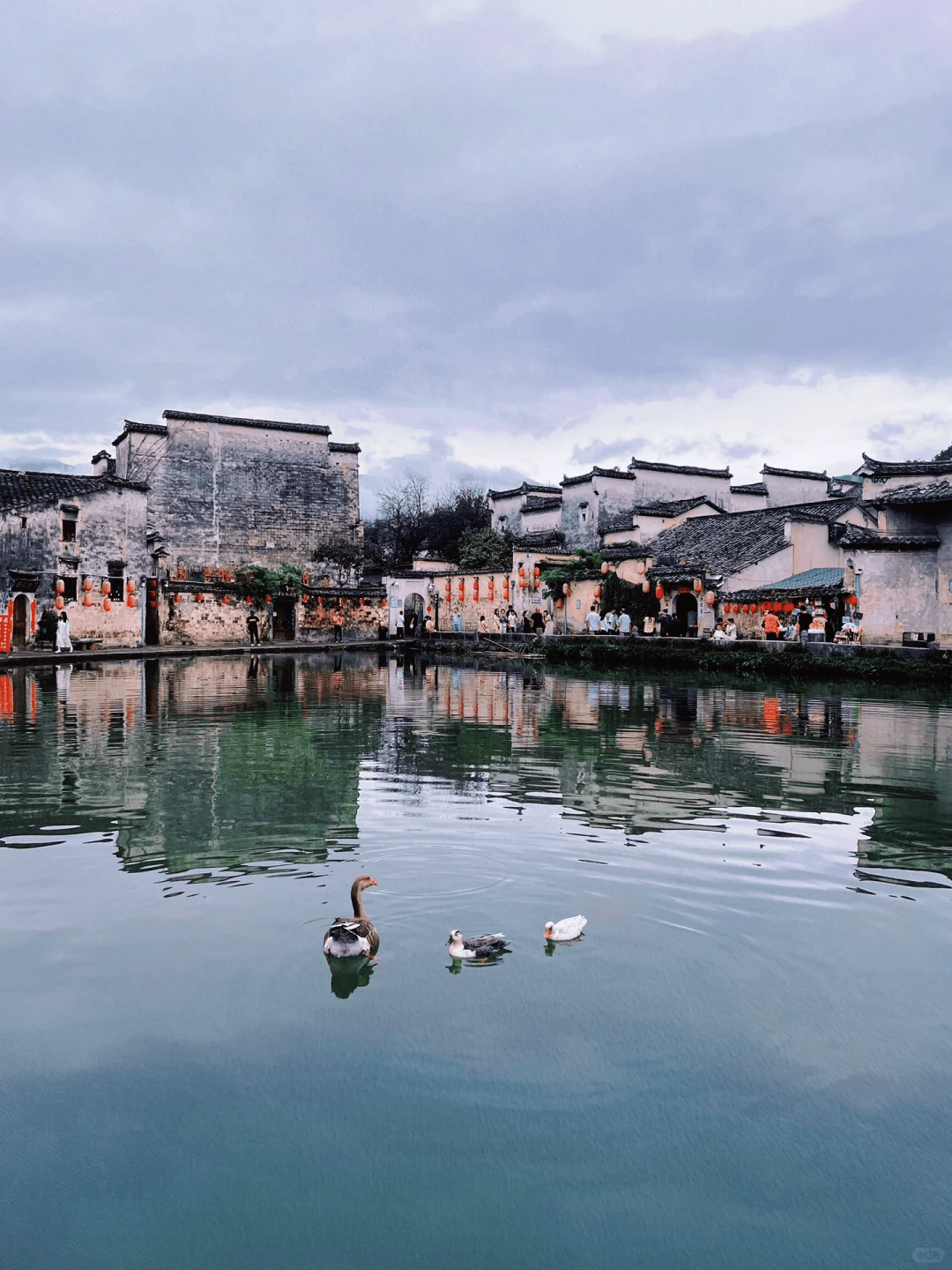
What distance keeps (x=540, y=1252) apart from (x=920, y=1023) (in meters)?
2.12

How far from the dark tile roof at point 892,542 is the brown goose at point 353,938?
17613 millimetres

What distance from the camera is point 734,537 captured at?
91.1 feet

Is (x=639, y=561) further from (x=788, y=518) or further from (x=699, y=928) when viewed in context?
(x=699, y=928)

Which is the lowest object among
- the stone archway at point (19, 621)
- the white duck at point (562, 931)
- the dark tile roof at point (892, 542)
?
the white duck at point (562, 931)

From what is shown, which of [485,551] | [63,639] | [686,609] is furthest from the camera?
[485,551]

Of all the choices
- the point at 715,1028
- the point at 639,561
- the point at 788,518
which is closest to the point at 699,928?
the point at 715,1028

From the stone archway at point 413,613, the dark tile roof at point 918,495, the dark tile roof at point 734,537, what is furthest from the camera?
the stone archway at point 413,613

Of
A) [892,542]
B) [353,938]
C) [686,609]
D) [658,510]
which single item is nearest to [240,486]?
[658,510]

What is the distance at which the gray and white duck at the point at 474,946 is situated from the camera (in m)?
4.53

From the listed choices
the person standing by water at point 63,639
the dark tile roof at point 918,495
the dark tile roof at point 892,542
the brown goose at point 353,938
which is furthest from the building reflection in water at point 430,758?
the person standing by water at point 63,639

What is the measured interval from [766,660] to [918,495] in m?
4.54

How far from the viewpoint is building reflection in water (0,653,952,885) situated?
22.7 ft

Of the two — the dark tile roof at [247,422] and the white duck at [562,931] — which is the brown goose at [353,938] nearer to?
the white duck at [562,931]

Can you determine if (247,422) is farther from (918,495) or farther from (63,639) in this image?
(918,495)
